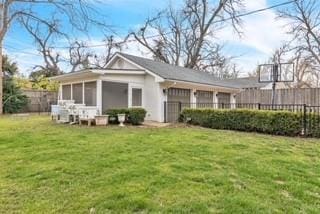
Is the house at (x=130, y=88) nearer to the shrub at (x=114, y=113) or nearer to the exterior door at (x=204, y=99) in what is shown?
the exterior door at (x=204, y=99)

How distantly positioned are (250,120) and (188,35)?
22.3 meters

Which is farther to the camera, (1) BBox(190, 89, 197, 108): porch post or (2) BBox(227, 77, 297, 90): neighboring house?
(2) BBox(227, 77, 297, 90): neighboring house

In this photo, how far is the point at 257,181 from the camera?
461 cm


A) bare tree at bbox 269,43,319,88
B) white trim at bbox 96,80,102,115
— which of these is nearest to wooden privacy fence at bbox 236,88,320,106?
bare tree at bbox 269,43,319,88

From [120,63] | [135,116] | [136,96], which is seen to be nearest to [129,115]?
[135,116]

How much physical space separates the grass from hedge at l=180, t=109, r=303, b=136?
2.14m

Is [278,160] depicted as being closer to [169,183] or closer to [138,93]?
[169,183]

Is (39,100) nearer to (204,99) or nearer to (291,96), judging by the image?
(204,99)

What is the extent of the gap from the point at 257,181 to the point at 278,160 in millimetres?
1572

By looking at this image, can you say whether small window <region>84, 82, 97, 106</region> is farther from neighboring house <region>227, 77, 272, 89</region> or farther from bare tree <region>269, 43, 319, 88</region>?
bare tree <region>269, 43, 319, 88</region>

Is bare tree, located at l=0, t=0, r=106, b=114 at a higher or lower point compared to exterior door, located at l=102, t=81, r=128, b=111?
higher

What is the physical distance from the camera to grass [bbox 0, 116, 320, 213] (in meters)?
3.67

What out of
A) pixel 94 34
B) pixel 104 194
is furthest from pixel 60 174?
pixel 94 34

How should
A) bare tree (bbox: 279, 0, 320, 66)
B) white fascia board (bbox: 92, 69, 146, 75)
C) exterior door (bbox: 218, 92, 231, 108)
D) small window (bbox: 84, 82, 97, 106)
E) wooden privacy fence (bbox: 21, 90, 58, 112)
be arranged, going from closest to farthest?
white fascia board (bbox: 92, 69, 146, 75)
small window (bbox: 84, 82, 97, 106)
exterior door (bbox: 218, 92, 231, 108)
wooden privacy fence (bbox: 21, 90, 58, 112)
bare tree (bbox: 279, 0, 320, 66)
